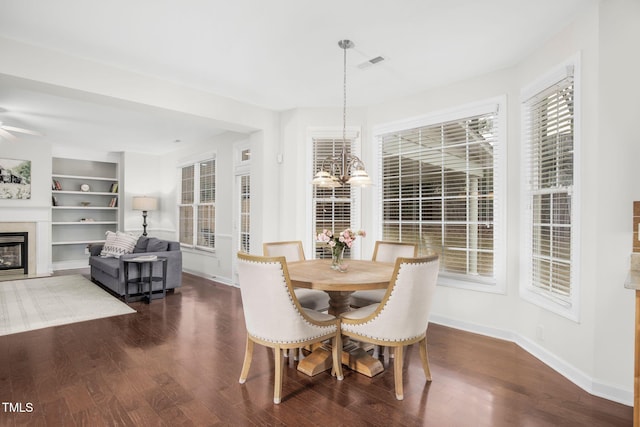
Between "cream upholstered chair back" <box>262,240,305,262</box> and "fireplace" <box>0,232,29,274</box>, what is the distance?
5.82 metres

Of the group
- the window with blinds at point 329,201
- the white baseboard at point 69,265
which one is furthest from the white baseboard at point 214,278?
the white baseboard at point 69,265

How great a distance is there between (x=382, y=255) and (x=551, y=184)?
173 centimetres

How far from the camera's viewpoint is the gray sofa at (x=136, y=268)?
4.98 metres

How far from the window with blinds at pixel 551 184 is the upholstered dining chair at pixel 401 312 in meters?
1.28

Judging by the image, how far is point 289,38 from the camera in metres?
2.97

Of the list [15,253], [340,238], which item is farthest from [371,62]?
[15,253]

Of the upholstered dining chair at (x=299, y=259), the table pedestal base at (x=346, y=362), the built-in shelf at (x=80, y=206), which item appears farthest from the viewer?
the built-in shelf at (x=80, y=206)

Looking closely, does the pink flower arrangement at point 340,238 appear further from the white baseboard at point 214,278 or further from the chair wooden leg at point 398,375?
the white baseboard at point 214,278

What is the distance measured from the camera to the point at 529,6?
8.16 feet

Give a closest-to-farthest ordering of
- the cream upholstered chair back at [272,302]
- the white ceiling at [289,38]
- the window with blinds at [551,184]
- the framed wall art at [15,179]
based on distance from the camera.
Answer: the cream upholstered chair back at [272,302] < the white ceiling at [289,38] < the window with blinds at [551,184] < the framed wall art at [15,179]

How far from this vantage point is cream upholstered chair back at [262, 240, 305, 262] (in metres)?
3.69

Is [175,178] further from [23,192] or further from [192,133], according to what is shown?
[23,192]

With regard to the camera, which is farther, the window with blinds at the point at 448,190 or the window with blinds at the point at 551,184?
the window with blinds at the point at 448,190

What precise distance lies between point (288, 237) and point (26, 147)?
5.80m
